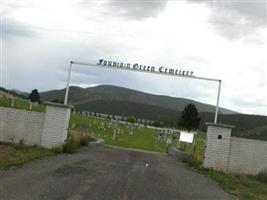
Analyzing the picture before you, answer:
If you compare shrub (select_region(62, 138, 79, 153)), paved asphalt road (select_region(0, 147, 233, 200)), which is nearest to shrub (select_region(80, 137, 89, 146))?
shrub (select_region(62, 138, 79, 153))

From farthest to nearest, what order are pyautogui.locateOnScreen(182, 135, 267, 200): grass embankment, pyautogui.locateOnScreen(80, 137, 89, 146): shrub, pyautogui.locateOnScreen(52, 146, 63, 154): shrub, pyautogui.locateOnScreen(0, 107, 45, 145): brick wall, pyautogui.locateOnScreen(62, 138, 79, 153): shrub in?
1. pyautogui.locateOnScreen(80, 137, 89, 146): shrub
2. pyautogui.locateOnScreen(0, 107, 45, 145): brick wall
3. pyautogui.locateOnScreen(62, 138, 79, 153): shrub
4. pyautogui.locateOnScreen(52, 146, 63, 154): shrub
5. pyautogui.locateOnScreen(182, 135, 267, 200): grass embankment

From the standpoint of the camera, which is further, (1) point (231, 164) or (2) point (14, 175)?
(1) point (231, 164)

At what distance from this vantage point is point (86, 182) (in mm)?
13453

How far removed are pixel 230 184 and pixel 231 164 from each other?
16.5 feet

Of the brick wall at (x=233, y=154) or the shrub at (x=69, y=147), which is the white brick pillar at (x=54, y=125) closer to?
the shrub at (x=69, y=147)

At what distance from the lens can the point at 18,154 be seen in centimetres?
1859

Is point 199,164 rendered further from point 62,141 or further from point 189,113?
point 189,113

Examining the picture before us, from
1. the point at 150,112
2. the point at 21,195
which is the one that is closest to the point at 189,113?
the point at 150,112

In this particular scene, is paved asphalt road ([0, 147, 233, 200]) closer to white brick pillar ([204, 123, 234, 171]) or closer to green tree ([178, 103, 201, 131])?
white brick pillar ([204, 123, 234, 171])

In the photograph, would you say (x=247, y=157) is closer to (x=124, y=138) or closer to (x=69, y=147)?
(x=69, y=147)

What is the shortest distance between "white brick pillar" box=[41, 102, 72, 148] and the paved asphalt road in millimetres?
3167

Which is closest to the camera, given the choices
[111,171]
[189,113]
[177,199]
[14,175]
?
[177,199]

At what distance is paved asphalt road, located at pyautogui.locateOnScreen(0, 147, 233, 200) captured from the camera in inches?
446

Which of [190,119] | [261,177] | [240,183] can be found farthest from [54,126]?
[190,119]
